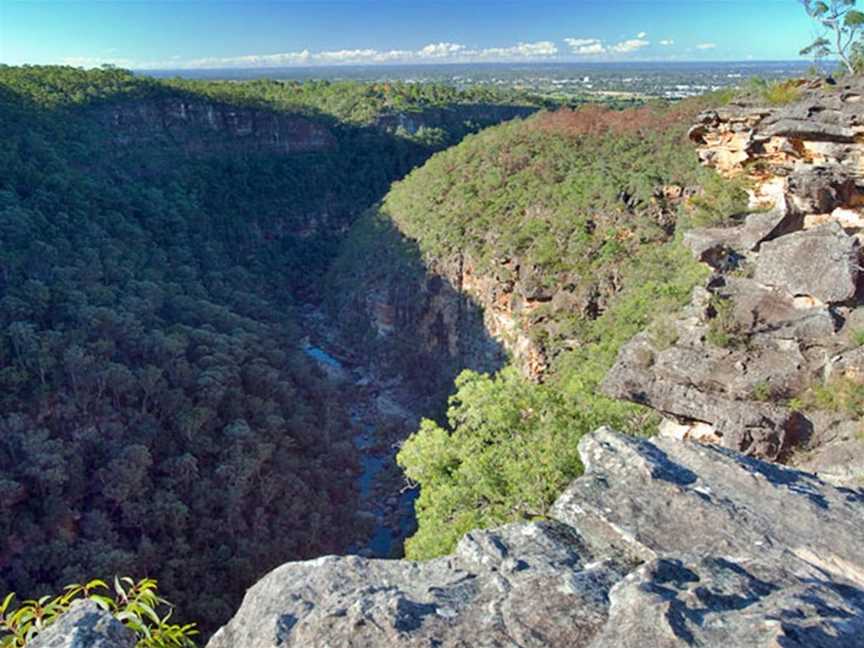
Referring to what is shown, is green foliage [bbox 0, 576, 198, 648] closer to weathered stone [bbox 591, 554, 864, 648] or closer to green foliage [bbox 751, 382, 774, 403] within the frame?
weathered stone [bbox 591, 554, 864, 648]

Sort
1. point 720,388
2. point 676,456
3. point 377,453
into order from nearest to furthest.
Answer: point 676,456, point 720,388, point 377,453

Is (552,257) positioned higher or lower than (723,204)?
lower

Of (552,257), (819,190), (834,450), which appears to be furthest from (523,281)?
(834,450)

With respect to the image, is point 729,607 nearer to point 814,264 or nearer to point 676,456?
point 676,456

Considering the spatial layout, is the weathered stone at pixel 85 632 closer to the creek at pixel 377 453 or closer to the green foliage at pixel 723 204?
the green foliage at pixel 723 204

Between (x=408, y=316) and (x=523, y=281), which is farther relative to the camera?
(x=408, y=316)

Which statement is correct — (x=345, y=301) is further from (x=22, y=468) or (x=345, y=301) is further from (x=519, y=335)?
(x=22, y=468)

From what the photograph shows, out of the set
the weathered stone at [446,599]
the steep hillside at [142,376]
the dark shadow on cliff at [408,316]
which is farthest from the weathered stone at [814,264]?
the dark shadow on cliff at [408,316]

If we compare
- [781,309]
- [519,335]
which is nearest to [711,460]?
[781,309]
